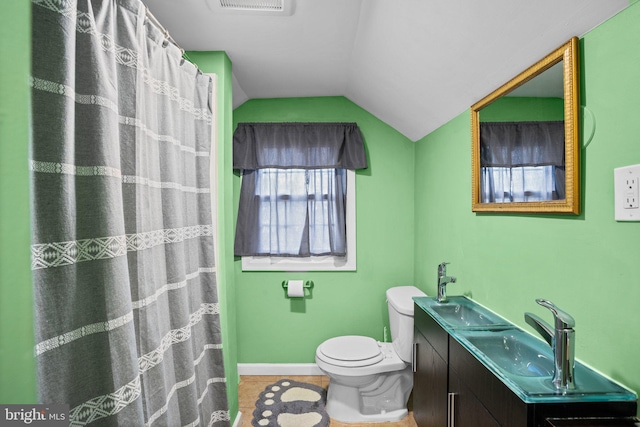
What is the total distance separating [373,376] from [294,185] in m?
1.58

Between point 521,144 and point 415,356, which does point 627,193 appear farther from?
point 415,356

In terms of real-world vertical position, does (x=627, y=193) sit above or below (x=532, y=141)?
below

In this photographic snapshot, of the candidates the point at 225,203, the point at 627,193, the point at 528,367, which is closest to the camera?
the point at 627,193

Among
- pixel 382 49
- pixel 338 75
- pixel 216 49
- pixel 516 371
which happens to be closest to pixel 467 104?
pixel 382 49

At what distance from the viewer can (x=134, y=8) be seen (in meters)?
1.06

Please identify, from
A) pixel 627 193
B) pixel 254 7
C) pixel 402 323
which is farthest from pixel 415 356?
pixel 254 7

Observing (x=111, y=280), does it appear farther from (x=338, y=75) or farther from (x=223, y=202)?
(x=338, y=75)

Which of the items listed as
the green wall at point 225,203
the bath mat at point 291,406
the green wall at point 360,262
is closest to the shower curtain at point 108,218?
the green wall at point 225,203

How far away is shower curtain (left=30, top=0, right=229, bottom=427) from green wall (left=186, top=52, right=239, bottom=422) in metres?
0.45

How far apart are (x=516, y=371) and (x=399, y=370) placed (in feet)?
3.56

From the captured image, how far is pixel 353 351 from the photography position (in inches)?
81.6

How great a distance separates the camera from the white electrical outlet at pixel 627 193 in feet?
2.50

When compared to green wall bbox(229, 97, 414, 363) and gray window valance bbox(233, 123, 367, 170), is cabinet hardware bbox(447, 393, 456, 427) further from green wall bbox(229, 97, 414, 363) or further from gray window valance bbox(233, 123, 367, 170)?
gray window valance bbox(233, 123, 367, 170)

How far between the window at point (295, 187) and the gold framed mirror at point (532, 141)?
113cm
